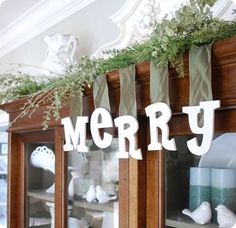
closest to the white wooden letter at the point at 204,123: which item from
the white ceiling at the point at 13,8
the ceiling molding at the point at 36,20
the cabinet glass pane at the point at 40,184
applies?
the cabinet glass pane at the point at 40,184

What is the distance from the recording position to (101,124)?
46.9 inches

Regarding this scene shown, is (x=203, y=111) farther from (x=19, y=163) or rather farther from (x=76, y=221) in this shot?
(x=19, y=163)

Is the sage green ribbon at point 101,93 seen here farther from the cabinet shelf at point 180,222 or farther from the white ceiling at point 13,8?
the white ceiling at point 13,8

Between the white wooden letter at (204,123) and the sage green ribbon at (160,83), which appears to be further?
the sage green ribbon at (160,83)

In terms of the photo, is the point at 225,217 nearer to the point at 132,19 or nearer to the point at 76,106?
the point at 76,106

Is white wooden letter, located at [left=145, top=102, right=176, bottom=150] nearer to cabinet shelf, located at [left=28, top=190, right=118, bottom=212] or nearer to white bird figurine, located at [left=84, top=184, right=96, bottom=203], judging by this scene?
cabinet shelf, located at [left=28, top=190, right=118, bottom=212]

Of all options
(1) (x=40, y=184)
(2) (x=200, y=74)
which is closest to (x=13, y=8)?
(1) (x=40, y=184)

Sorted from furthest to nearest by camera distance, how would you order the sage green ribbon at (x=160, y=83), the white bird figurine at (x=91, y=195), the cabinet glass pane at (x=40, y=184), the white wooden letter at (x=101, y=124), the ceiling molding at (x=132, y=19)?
the cabinet glass pane at (x=40, y=184) < the ceiling molding at (x=132, y=19) < the white bird figurine at (x=91, y=195) < the white wooden letter at (x=101, y=124) < the sage green ribbon at (x=160, y=83)

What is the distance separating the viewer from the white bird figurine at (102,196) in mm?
1362

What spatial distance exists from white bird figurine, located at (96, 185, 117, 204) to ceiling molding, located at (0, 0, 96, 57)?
109cm

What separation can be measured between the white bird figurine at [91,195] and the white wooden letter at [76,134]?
0.21 m

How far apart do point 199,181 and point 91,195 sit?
56 cm

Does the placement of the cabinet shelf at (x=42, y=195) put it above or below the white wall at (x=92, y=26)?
below

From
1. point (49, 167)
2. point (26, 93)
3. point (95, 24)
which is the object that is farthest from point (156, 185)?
point (95, 24)
